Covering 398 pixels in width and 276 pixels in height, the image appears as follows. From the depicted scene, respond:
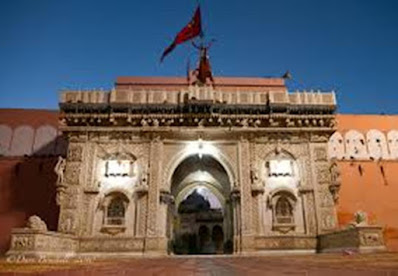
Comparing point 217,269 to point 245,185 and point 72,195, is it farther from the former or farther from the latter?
point 72,195

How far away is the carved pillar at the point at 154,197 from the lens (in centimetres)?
1220

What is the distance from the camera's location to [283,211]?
13.1 m

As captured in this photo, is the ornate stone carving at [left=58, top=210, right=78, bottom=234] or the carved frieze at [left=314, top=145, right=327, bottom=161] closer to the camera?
the ornate stone carving at [left=58, top=210, right=78, bottom=234]

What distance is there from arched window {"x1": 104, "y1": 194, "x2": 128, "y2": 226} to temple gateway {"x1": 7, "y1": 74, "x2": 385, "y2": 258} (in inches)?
1.5

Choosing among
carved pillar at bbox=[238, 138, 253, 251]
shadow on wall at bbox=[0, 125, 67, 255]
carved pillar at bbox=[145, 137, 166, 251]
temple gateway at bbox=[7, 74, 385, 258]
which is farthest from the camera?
shadow on wall at bbox=[0, 125, 67, 255]

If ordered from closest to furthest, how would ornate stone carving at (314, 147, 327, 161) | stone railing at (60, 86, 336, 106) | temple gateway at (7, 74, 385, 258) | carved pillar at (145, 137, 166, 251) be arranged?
carved pillar at (145, 137, 166, 251) → temple gateway at (7, 74, 385, 258) → ornate stone carving at (314, 147, 327, 161) → stone railing at (60, 86, 336, 106)

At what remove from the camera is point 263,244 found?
12.3 metres

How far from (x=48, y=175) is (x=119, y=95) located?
15.7 ft

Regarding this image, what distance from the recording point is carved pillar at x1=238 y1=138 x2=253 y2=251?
486 inches

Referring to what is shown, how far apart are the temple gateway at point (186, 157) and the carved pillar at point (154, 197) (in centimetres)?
4

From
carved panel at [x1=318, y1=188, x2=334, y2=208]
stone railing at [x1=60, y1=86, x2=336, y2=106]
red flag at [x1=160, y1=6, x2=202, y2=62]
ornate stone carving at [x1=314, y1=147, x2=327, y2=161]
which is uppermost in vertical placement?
red flag at [x1=160, y1=6, x2=202, y2=62]

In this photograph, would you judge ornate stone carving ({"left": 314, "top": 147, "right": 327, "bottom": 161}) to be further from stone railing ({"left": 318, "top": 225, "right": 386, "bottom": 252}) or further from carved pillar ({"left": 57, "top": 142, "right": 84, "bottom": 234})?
carved pillar ({"left": 57, "top": 142, "right": 84, "bottom": 234})

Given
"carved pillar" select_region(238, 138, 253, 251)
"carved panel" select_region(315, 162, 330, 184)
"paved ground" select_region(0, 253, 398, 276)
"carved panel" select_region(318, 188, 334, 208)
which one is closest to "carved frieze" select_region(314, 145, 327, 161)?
"carved panel" select_region(315, 162, 330, 184)

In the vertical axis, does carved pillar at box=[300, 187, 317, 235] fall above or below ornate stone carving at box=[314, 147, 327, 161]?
below
